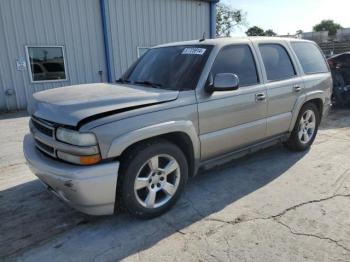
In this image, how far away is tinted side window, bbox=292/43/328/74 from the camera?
512cm

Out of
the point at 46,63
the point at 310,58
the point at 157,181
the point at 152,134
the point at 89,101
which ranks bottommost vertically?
the point at 157,181

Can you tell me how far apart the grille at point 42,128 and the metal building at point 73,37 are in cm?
673

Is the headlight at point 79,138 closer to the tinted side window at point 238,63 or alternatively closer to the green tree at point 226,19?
the tinted side window at point 238,63

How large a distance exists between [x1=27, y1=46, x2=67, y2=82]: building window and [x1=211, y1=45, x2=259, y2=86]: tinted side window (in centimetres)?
853

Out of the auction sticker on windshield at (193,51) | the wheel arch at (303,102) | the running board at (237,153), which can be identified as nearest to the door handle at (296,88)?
the wheel arch at (303,102)

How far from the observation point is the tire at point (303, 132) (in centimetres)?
516

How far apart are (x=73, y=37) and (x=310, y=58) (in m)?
8.50

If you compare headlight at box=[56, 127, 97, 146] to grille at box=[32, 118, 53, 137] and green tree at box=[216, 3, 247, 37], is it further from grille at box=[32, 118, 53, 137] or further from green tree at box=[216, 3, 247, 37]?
green tree at box=[216, 3, 247, 37]

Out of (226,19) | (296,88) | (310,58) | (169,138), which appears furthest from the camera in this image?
(226,19)

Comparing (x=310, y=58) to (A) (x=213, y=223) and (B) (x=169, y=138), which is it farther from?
(A) (x=213, y=223)

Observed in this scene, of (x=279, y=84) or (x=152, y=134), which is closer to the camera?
(x=152, y=134)

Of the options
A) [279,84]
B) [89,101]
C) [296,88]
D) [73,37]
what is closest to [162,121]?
[89,101]

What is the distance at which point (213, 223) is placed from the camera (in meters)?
3.26

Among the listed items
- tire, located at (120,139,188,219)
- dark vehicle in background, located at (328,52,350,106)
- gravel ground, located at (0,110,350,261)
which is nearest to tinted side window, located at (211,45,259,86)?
tire, located at (120,139,188,219)
